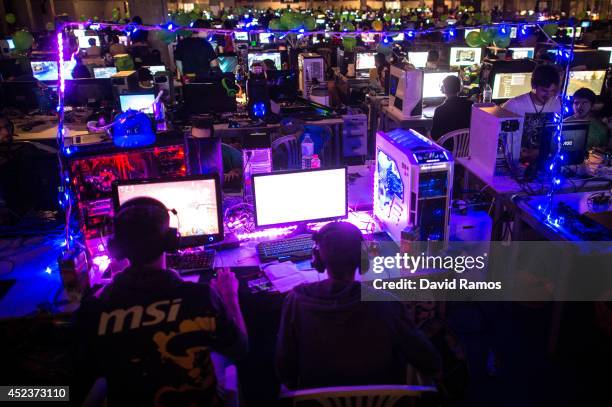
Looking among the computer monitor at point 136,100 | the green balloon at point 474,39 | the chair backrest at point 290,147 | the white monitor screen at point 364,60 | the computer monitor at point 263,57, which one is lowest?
the chair backrest at point 290,147

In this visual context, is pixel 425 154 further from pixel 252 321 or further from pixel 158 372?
pixel 158 372

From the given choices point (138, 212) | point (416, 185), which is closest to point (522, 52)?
point (416, 185)

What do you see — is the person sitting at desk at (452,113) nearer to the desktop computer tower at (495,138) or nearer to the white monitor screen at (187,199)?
the desktop computer tower at (495,138)

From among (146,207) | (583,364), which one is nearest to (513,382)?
(583,364)

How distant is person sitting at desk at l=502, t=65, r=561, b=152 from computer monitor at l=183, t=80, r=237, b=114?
3499mm

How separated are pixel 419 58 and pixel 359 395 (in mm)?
8827

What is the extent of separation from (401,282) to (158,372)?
149cm

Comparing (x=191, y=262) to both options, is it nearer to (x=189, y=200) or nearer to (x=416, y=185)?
(x=189, y=200)

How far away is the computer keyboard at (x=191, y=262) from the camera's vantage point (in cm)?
286

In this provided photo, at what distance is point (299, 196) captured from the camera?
3.11 meters

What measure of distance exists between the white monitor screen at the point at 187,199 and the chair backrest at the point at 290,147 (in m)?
1.39

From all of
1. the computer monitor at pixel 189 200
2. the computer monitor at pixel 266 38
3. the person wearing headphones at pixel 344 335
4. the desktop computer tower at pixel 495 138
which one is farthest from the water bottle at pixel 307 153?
the computer monitor at pixel 266 38

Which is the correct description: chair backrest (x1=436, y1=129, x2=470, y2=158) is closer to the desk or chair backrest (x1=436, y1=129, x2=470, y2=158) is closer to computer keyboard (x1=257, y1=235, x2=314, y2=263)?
the desk

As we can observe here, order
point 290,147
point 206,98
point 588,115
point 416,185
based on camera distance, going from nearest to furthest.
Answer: point 416,185
point 290,147
point 588,115
point 206,98
